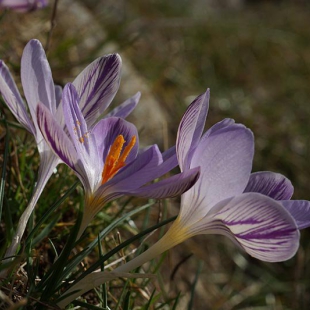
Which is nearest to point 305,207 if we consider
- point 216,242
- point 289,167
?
point 216,242

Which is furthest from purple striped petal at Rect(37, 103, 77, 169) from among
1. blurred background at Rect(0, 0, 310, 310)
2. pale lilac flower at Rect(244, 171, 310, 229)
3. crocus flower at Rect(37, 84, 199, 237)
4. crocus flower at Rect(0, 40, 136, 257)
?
blurred background at Rect(0, 0, 310, 310)

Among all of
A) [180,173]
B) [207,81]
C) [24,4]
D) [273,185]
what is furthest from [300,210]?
[207,81]

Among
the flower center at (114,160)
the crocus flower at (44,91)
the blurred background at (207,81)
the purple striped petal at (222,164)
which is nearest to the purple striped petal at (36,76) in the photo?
the crocus flower at (44,91)

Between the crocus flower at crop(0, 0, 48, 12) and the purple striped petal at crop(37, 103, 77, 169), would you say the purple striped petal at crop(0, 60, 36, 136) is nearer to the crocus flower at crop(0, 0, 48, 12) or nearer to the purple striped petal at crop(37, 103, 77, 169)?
the purple striped petal at crop(37, 103, 77, 169)

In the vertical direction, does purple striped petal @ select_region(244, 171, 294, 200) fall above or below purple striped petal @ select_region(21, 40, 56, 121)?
below

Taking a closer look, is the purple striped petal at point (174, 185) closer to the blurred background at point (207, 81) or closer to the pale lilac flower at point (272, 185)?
the pale lilac flower at point (272, 185)

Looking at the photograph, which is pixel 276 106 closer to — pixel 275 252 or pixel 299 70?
pixel 299 70
